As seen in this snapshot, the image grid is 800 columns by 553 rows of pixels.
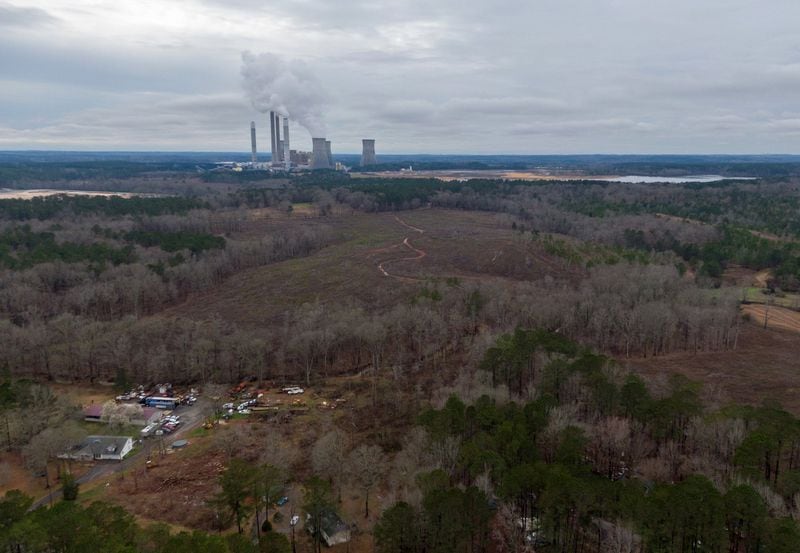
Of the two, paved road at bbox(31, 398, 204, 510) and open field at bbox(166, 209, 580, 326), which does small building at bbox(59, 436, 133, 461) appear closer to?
paved road at bbox(31, 398, 204, 510)

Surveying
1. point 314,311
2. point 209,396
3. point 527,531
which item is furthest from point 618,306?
point 209,396

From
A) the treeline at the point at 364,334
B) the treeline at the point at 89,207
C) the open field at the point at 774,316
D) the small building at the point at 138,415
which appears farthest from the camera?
the treeline at the point at 89,207

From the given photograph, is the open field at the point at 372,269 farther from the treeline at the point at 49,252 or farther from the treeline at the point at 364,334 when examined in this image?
the treeline at the point at 49,252

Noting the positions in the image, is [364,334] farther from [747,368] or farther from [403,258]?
[403,258]

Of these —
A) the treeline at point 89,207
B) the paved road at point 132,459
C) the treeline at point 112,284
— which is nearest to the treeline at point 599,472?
the paved road at point 132,459

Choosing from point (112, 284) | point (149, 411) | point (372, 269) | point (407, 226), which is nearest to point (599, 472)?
point (149, 411)

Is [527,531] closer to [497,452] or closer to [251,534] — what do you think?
[497,452]
